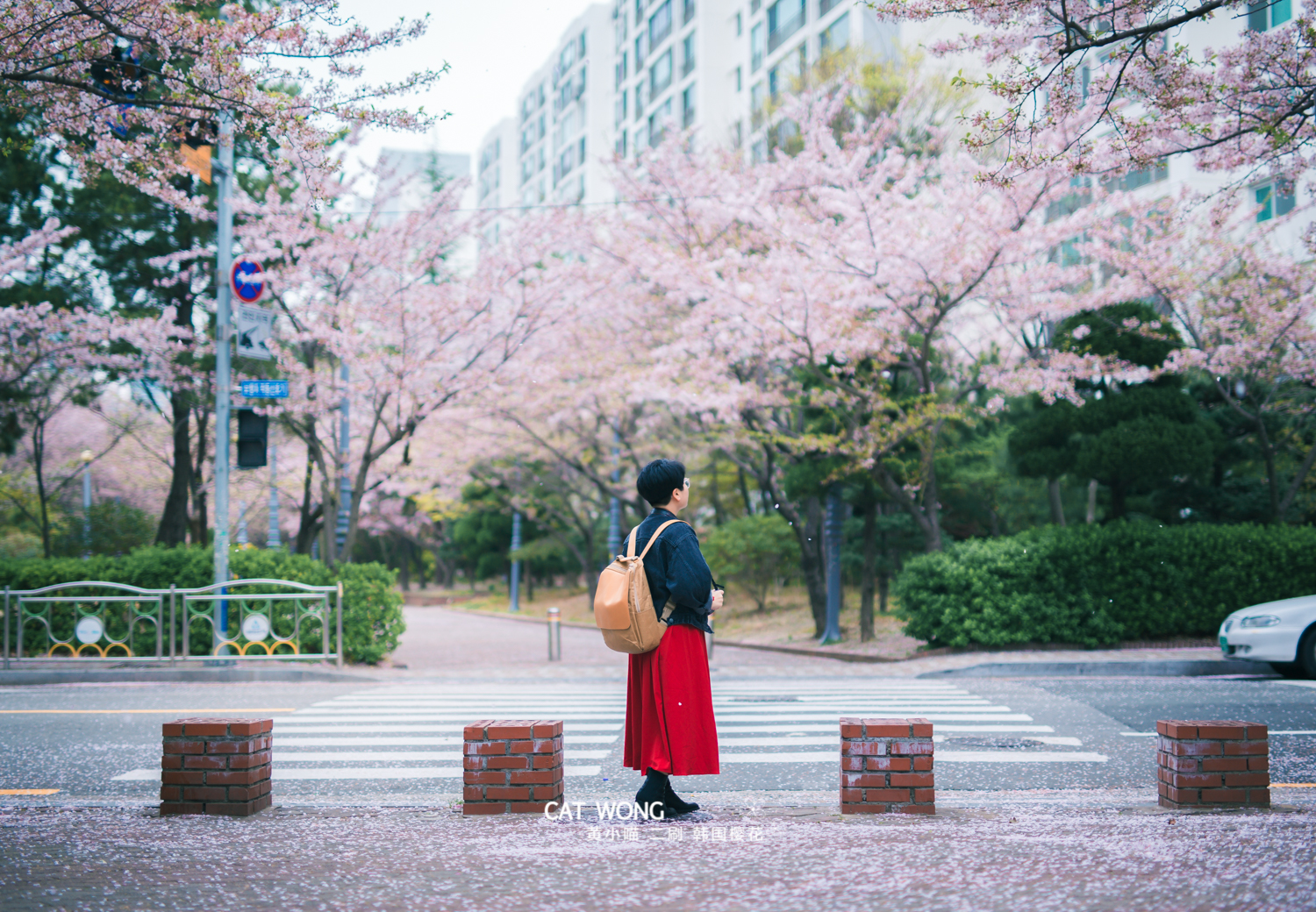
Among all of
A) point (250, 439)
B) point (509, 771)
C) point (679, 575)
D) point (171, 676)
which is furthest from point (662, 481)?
point (171, 676)

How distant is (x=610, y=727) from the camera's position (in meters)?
8.93

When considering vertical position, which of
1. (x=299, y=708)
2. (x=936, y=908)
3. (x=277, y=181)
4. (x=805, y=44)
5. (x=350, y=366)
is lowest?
(x=299, y=708)

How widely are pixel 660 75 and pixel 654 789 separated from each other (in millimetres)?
47456

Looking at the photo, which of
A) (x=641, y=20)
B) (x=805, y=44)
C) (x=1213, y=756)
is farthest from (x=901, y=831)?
(x=641, y=20)

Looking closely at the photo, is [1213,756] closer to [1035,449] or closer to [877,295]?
[877,295]

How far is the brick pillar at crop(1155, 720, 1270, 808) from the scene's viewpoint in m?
4.86

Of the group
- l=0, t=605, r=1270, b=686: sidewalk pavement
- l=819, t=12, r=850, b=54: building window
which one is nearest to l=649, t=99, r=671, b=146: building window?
l=819, t=12, r=850, b=54: building window

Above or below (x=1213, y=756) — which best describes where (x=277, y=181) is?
above

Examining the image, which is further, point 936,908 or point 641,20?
point 641,20

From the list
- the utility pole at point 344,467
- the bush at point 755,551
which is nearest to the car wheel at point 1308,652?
the utility pole at point 344,467

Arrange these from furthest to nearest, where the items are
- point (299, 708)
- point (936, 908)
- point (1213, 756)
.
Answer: point (299, 708), point (1213, 756), point (936, 908)

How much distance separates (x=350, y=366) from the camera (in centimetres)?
1762

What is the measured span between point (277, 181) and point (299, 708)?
11.4 m

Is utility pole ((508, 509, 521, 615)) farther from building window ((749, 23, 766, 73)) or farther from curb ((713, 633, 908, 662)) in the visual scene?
building window ((749, 23, 766, 73))
